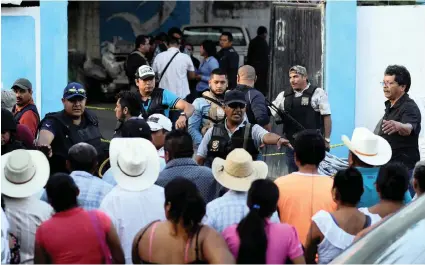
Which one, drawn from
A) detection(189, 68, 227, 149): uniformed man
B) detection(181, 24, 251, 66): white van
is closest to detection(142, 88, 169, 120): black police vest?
detection(189, 68, 227, 149): uniformed man

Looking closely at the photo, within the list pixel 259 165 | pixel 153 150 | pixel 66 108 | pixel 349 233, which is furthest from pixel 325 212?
pixel 66 108

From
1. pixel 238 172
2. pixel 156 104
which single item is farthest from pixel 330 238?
pixel 156 104

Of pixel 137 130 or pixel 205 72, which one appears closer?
pixel 137 130

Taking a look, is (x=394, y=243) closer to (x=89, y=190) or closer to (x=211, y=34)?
(x=89, y=190)

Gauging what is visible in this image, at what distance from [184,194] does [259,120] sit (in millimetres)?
4278

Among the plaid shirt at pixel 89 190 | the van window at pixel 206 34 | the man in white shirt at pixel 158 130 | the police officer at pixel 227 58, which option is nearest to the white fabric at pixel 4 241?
the plaid shirt at pixel 89 190

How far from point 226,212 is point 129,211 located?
606 mm

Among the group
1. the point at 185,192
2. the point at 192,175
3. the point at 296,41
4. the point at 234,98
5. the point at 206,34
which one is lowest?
the point at 192,175

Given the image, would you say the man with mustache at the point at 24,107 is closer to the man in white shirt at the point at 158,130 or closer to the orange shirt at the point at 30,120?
the orange shirt at the point at 30,120

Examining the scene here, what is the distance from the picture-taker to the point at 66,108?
8305 mm

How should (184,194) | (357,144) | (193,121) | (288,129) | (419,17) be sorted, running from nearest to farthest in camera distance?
1. (184,194)
2. (357,144)
3. (193,121)
4. (288,129)
5. (419,17)

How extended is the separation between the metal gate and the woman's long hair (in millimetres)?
7071

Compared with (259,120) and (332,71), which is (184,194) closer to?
(259,120)

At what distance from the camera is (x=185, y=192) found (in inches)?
213
